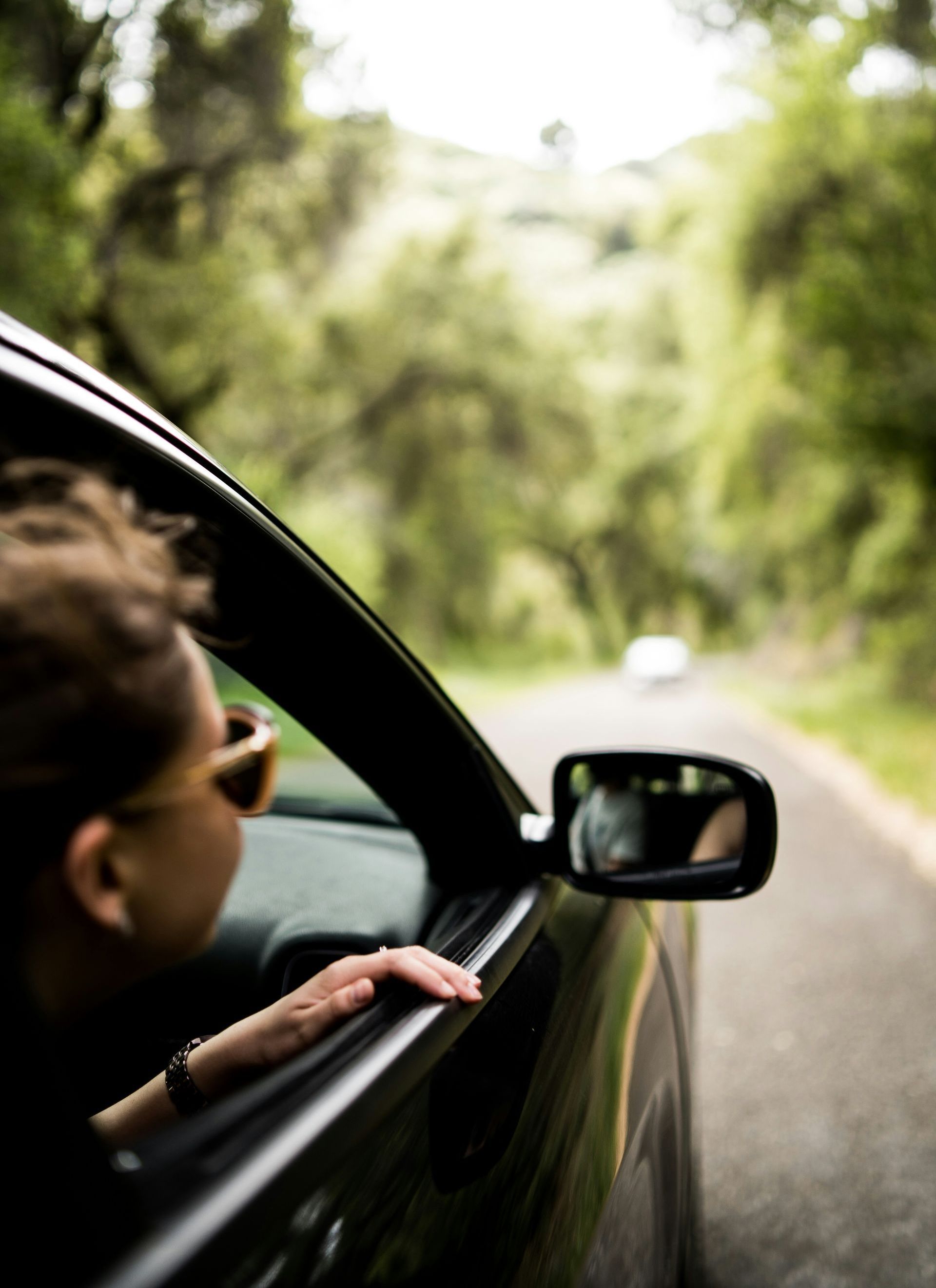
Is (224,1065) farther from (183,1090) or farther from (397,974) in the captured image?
(397,974)

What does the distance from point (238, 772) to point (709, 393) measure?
69.4ft

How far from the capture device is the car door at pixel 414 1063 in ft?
2.53

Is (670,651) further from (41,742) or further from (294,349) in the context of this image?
(41,742)

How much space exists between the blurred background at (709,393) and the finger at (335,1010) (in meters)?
2.02

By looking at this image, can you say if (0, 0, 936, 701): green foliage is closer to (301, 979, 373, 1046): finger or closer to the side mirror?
the side mirror

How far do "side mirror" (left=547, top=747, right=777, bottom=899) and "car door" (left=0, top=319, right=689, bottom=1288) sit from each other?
0.09 meters

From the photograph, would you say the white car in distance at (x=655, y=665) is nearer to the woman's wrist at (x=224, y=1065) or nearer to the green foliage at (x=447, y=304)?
the green foliage at (x=447, y=304)

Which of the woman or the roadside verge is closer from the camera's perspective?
the woman

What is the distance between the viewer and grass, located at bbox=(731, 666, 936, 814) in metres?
10.2

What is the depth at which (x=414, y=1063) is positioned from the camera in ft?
3.40

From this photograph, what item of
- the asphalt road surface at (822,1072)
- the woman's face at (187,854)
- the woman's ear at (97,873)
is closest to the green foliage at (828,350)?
the asphalt road surface at (822,1072)

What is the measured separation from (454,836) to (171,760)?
3.00 feet

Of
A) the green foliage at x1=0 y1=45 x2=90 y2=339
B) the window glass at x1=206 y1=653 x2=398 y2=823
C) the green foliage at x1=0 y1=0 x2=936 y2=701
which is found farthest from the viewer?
the green foliage at x1=0 y1=0 x2=936 y2=701

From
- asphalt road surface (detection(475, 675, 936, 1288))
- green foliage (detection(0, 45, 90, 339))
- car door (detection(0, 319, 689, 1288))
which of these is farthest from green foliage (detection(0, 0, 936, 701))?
car door (detection(0, 319, 689, 1288))
